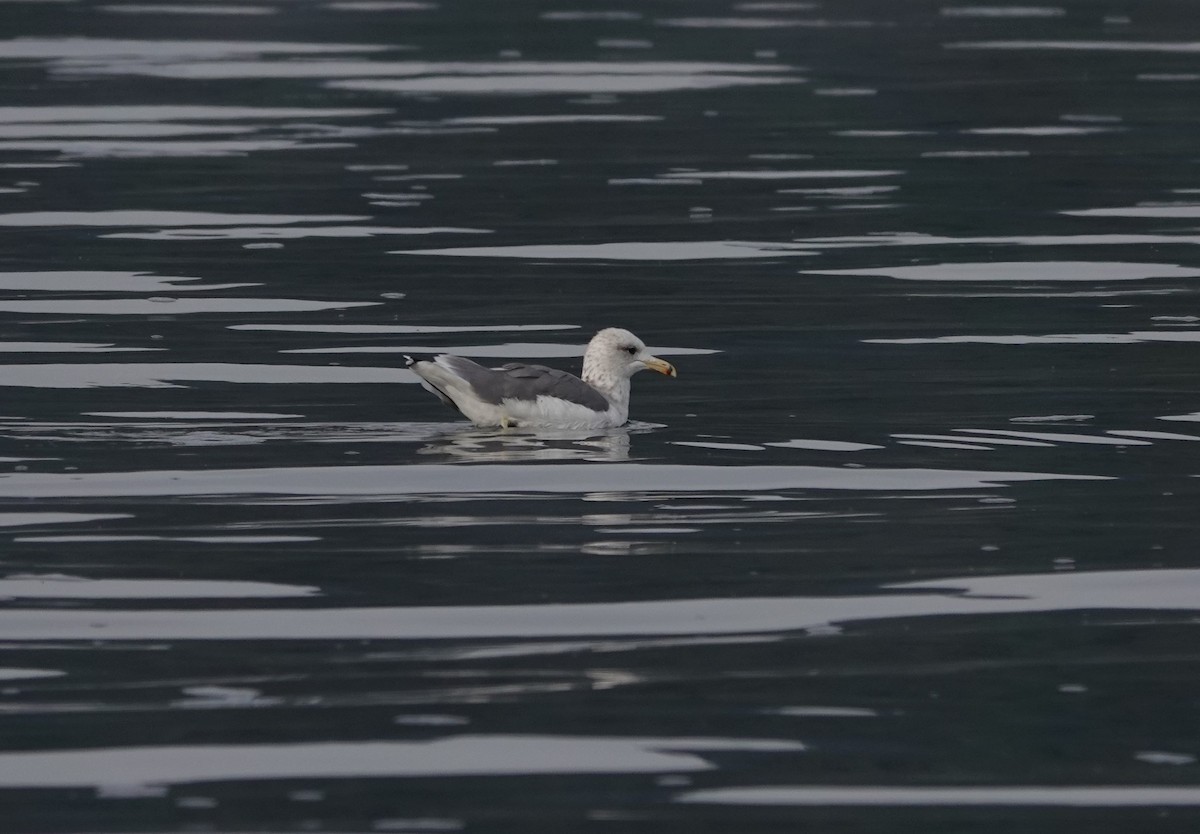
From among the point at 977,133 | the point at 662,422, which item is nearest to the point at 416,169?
the point at 977,133

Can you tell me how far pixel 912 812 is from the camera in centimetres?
882

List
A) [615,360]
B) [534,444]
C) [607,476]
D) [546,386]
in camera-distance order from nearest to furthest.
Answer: [607,476] < [534,444] < [546,386] < [615,360]

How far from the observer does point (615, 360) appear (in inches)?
648

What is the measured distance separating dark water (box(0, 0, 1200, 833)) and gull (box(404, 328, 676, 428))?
228 millimetres

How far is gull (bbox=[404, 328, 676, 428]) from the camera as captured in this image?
15.4 metres

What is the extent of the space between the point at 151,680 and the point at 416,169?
18.3m

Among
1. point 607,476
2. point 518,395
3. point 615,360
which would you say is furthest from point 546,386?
point 607,476

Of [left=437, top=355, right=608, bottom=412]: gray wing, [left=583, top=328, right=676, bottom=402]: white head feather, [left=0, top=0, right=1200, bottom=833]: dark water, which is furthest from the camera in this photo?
[left=583, top=328, right=676, bottom=402]: white head feather

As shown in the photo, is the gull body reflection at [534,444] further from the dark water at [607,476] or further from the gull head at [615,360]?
the gull head at [615,360]

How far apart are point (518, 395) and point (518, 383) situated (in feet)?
0.25

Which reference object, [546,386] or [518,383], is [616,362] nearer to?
[546,386]

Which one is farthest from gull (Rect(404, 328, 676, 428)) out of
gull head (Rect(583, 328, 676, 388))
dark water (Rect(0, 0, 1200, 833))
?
dark water (Rect(0, 0, 1200, 833))

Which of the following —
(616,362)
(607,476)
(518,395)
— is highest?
(616,362)

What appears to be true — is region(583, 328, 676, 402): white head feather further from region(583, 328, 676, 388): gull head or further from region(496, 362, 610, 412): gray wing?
region(496, 362, 610, 412): gray wing
